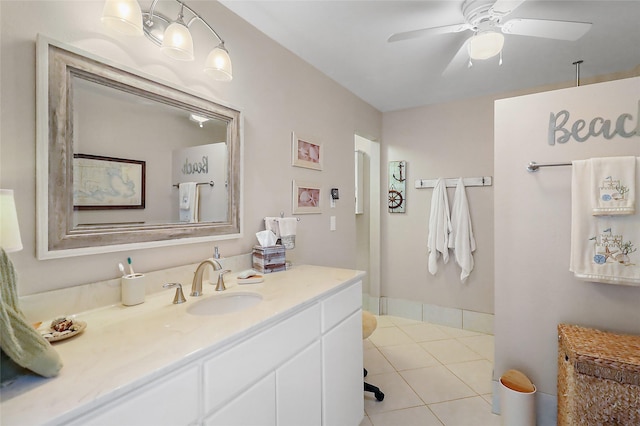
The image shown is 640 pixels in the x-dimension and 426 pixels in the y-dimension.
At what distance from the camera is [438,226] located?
3.17 metres

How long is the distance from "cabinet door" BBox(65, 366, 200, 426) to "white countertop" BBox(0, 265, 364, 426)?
1.4 inches

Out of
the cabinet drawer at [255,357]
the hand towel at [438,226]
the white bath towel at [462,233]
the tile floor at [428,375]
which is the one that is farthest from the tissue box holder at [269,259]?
the white bath towel at [462,233]

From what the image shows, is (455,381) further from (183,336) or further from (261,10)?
(261,10)

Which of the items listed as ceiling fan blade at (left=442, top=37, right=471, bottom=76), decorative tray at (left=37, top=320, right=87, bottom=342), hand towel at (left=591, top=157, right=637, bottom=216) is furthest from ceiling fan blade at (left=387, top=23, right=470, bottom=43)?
decorative tray at (left=37, top=320, right=87, bottom=342)

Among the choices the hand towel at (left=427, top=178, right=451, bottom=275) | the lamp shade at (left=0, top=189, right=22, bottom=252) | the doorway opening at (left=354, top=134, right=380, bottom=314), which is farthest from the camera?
the doorway opening at (left=354, top=134, right=380, bottom=314)

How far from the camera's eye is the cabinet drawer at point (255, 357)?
92 cm

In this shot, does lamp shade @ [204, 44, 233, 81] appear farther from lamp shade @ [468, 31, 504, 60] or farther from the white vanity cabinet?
lamp shade @ [468, 31, 504, 60]

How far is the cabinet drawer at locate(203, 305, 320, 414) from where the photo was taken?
918 mm

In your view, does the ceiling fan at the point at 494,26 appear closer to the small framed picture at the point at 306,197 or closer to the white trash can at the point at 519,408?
the small framed picture at the point at 306,197

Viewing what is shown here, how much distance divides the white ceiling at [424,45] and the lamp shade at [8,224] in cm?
137

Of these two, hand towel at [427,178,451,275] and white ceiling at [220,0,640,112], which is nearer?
white ceiling at [220,0,640,112]

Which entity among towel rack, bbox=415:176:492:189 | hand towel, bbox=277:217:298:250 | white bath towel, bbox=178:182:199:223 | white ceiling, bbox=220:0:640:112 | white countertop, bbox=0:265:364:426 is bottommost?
white countertop, bbox=0:265:364:426

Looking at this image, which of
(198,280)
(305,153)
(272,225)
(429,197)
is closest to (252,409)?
(198,280)

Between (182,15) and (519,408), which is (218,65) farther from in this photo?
(519,408)
